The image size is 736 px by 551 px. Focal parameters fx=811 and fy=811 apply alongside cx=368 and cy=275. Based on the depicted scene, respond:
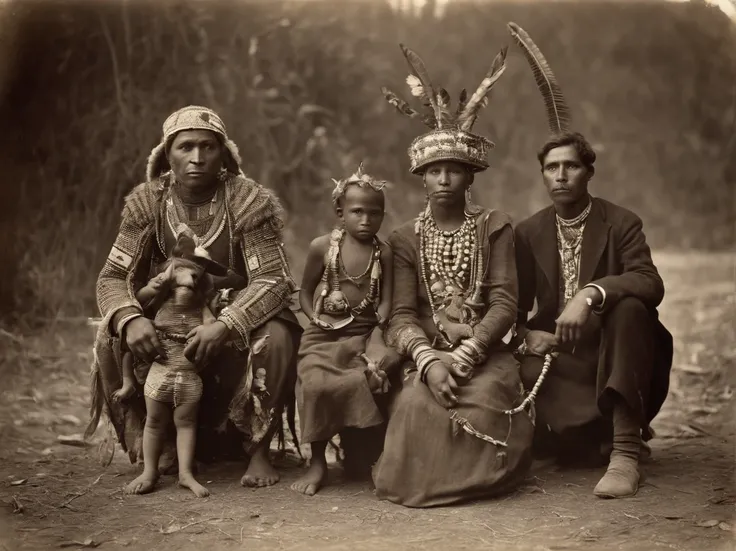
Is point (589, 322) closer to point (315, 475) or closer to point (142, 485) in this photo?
point (315, 475)

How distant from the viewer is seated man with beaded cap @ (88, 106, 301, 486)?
3.83 metres

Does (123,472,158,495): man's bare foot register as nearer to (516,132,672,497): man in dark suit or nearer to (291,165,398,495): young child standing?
(291,165,398,495): young child standing

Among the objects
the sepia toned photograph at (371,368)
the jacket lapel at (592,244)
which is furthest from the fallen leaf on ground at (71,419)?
the jacket lapel at (592,244)

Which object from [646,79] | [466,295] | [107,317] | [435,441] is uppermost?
[646,79]

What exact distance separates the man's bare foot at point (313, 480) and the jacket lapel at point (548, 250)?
1408mm

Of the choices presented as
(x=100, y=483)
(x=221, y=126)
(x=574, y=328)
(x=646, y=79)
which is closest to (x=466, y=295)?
(x=574, y=328)

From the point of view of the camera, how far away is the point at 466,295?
3.85 meters

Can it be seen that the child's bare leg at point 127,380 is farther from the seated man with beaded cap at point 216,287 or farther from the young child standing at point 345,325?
the young child standing at point 345,325

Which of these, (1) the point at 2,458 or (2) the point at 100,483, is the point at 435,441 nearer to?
(2) the point at 100,483

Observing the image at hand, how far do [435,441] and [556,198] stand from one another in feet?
4.40

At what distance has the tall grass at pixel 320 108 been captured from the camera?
5758mm

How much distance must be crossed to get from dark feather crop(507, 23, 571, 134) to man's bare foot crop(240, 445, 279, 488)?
2.16 meters

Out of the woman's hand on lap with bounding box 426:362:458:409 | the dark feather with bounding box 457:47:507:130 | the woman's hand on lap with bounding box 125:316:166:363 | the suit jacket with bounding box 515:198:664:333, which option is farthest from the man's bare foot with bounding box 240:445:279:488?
the dark feather with bounding box 457:47:507:130

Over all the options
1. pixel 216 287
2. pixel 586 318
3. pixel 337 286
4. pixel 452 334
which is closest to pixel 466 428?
pixel 452 334
